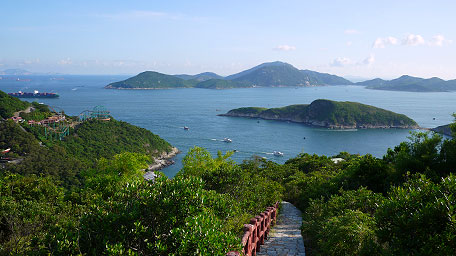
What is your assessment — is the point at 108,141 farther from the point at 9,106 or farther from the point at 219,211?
the point at 219,211

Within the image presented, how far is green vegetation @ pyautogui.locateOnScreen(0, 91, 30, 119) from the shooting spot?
59.8 meters

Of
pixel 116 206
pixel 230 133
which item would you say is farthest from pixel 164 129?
pixel 116 206

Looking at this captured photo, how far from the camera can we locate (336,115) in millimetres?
106312

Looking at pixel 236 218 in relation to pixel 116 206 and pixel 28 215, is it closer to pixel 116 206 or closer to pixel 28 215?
pixel 116 206

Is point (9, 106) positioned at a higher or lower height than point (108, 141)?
higher

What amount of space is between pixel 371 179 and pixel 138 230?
1436 centimetres

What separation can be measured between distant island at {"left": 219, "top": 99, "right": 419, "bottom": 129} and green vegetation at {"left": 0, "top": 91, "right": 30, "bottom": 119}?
6860 centimetres

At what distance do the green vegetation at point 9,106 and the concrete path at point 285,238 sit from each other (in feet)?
210

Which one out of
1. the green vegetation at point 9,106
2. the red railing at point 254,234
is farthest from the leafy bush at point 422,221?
the green vegetation at point 9,106

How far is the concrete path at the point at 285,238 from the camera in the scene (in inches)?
405

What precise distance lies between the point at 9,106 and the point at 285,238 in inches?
2786

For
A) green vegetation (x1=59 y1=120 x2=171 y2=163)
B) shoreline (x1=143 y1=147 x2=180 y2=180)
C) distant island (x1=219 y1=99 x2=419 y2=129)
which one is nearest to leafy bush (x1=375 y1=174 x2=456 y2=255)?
shoreline (x1=143 y1=147 x2=180 y2=180)

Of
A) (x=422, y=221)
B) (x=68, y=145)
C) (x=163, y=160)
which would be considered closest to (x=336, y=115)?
(x=163, y=160)

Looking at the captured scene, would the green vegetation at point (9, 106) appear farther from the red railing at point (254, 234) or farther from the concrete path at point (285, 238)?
the red railing at point (254, 234)
